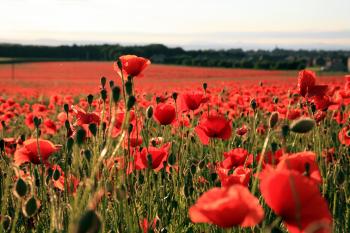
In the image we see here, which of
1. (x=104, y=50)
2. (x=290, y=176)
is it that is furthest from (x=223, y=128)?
(x=104, y=50)

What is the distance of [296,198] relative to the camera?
34.8 inches

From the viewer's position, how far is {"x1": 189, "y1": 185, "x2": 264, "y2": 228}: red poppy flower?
854 millimetres

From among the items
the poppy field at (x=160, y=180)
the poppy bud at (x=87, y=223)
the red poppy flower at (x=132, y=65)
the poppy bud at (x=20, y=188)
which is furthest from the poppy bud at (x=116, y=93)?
the red poppy flower at (x=132, y=65)

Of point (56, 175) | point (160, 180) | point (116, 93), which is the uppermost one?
point (116, 93)

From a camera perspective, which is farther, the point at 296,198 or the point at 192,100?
the point at 192,100

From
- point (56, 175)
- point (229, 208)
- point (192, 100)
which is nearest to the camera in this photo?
point (229, 208)

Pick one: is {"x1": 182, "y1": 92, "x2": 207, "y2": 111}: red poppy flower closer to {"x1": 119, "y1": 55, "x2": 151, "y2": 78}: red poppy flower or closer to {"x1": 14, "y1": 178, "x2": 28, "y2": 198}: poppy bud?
{"x1": 119, "y1": 55, "x2": 151, "y2": 78}: red poppy flower

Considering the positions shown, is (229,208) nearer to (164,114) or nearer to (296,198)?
(296,198)

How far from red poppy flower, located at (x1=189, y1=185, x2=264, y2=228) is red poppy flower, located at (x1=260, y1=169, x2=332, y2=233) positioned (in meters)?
0.04

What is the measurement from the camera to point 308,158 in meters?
1.18

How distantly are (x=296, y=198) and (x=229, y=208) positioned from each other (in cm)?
12

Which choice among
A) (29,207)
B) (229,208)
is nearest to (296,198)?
(229,208)

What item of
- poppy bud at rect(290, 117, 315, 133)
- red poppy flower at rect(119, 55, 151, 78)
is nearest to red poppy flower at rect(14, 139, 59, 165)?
red poppy flower at rect(119, 55, 151, 78)

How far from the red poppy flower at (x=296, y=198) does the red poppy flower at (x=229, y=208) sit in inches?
1.6
